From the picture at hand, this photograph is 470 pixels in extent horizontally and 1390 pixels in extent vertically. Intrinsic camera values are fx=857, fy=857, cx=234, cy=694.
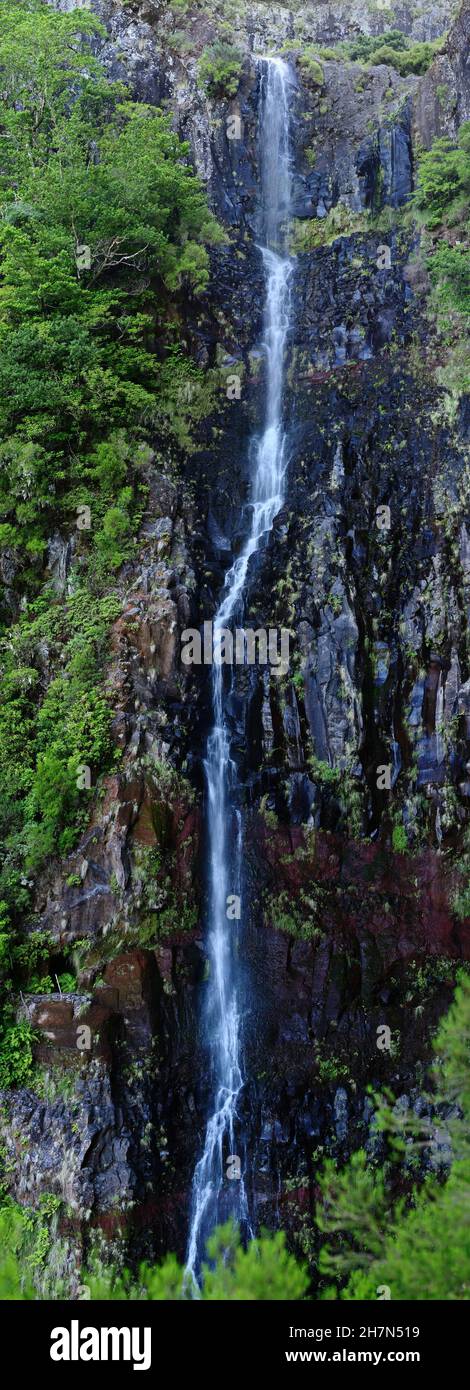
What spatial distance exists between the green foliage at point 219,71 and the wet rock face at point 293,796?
18.0 feet

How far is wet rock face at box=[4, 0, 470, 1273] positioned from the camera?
32.0 ft

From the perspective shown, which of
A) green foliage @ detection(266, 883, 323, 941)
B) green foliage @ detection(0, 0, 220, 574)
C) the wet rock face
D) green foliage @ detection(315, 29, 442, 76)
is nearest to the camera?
the wet rock face

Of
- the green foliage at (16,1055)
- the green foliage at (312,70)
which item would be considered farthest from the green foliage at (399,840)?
the green foliage at (312,70)

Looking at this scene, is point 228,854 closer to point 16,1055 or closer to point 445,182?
point 16,1055

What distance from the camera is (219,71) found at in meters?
18.8

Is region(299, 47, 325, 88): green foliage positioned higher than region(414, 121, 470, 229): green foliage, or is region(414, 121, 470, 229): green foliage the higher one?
A: region(299, 47, 325, 88): green foliage

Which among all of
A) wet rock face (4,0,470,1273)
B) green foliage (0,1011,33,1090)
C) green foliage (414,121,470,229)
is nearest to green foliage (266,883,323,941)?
wet rock face (4,0,470,1273)

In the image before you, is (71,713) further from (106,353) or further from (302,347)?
(302,347)

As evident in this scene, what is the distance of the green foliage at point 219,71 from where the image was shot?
61.8ft

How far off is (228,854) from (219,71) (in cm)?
1746

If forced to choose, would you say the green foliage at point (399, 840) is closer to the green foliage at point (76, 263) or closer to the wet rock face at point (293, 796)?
the wet rock face at point (293, 796)

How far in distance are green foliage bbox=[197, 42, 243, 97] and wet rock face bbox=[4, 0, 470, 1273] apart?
5480 millimetres

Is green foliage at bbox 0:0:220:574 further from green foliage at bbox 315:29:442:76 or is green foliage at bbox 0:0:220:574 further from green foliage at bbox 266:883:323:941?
green foliage at bbox 315:29:442:76
